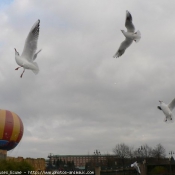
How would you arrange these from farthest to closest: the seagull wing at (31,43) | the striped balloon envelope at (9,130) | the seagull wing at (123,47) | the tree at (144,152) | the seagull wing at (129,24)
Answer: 1. the tree at (144,152)
2. the striped balloon envelope at (9,130)
3. the seagull wing at (123,47)
4. the seagull wing at (129,24)
5. the seagull wing at (31,43)

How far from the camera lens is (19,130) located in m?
42.8

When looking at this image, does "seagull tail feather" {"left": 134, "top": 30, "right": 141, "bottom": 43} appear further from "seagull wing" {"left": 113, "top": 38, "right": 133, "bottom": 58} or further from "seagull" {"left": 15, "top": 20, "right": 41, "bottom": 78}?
"seagull" {"left": 15, "top": 20, "right": 41, "bottom": 78}

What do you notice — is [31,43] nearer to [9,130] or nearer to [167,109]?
[167,109]

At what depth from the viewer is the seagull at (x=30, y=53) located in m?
14.4

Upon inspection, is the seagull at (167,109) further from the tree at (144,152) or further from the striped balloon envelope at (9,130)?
the tree at (144,152)

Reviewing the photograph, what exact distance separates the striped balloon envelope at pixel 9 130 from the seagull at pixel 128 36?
1006 inches

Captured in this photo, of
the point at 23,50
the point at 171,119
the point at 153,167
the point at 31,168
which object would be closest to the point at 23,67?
the point at 23,50

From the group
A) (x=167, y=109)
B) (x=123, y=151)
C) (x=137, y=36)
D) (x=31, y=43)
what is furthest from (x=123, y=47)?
(x=123, y=151)

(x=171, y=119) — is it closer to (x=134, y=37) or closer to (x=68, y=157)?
(x=134, y=37)

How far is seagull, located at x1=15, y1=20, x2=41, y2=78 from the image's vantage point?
47.4 feet

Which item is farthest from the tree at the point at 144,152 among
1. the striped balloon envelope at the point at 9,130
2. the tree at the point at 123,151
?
the striped balloon envelope at the point at 9,130

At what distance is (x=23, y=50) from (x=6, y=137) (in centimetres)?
2716

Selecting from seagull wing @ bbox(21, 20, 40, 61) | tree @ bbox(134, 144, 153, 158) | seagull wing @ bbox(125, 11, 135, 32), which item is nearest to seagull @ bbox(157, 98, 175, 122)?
seagull wing @ bbox(125, 11, 135, 32)

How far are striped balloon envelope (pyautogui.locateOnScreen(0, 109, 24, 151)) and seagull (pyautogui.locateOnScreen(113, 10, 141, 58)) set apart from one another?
25.5 metres
